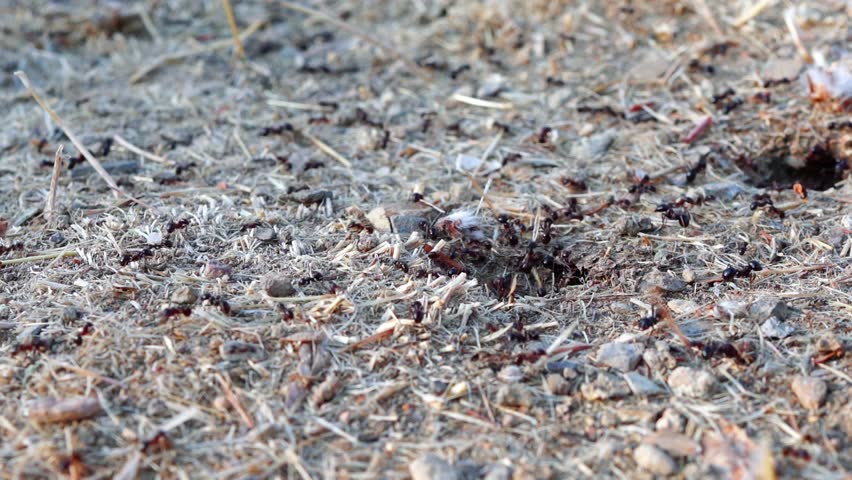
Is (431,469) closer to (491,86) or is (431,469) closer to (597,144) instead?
(597,144)

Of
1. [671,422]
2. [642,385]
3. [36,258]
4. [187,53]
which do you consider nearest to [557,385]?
[642,385]

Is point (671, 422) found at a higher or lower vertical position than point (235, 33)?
lower

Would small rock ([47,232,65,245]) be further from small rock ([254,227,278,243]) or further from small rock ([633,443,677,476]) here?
small rock ([633,443,677,476])

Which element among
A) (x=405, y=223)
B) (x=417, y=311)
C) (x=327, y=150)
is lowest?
(x=327, y=150)

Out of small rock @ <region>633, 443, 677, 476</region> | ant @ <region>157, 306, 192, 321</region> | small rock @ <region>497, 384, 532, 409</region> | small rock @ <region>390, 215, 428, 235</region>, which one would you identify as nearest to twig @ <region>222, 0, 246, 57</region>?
small rock @ <region>390, 215, 428, 235</region>

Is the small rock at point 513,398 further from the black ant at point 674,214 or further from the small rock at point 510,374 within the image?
the black ant at point 674,214

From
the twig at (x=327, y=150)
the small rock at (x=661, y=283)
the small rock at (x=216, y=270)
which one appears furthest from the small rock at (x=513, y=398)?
the twig at (x=327, y=150)

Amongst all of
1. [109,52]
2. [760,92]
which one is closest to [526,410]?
[760,92]
